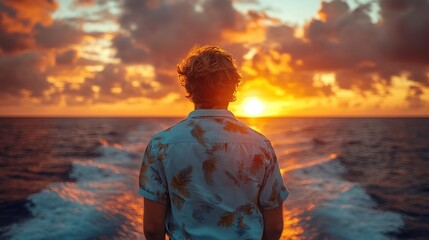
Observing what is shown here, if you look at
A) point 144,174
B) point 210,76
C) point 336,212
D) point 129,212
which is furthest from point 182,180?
point 336,212

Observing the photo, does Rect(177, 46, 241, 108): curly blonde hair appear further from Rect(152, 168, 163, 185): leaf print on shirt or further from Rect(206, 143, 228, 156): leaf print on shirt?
Rect(152, 168, 163, 185): leaf print on shirt

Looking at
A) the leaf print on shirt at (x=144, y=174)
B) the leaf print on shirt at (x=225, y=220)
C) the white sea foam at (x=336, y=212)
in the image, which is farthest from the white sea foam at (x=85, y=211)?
the leaf print on shirt at (x=225, y=220)

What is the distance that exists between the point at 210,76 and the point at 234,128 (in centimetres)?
35

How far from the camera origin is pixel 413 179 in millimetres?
20391

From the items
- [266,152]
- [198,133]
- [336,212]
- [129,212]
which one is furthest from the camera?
[336,212]

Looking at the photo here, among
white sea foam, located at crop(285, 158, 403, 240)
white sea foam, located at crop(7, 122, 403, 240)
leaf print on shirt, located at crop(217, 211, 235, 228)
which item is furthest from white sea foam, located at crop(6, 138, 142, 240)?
leaf print on shirt, located at crop(217, 211, 235, 228)

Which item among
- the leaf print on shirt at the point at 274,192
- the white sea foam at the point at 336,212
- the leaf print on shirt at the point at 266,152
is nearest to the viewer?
the leaf print on shirt at the point at 266,152

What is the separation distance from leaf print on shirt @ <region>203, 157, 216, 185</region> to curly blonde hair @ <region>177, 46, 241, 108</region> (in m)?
0.35

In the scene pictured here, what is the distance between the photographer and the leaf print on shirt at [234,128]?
2246mm

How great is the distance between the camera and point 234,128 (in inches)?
88.7

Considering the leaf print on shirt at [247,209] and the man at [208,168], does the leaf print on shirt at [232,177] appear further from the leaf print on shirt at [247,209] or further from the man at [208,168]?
the leaf print on shirt at [247,209]

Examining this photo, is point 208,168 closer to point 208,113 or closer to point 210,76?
point 208,113

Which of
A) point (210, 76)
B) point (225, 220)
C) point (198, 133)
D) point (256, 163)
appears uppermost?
point (210, 76)

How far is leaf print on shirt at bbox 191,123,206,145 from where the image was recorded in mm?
2184
